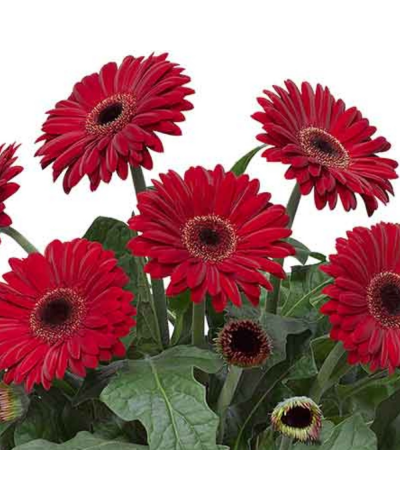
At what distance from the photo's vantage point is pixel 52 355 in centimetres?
110

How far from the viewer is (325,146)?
1.24 metres

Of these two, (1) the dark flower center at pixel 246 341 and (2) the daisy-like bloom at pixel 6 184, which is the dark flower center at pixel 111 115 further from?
(1) the dark flower center at pixel 246 341

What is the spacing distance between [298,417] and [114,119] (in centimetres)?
39

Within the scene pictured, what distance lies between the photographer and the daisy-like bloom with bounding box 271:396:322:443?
3.51 ft

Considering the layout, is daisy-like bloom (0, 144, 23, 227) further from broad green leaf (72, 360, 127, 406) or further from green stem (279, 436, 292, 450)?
green stem (279, 436, 292, 450)

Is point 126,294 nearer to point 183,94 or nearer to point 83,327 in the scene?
point 83,327

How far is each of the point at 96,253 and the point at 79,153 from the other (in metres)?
0.11

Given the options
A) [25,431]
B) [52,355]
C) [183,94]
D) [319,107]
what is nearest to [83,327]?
[52,355]

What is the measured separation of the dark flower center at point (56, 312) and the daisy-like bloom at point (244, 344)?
0.52 feet

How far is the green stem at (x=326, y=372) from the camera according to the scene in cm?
122

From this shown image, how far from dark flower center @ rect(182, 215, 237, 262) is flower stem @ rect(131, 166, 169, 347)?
101 millimetres

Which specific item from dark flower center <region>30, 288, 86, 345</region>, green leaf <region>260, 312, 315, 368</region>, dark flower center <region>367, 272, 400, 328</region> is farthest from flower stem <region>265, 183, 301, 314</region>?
dark flower center <region>30, 288, 86, 345</region>
